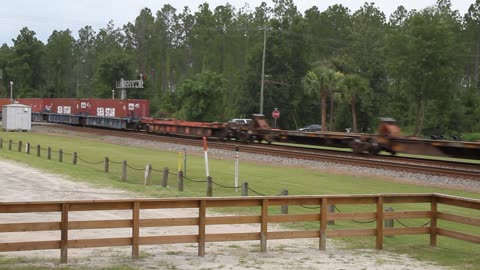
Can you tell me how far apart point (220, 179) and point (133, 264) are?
470 inches

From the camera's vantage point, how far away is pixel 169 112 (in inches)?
3105

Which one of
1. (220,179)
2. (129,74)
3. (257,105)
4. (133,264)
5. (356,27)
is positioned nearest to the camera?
(133,264)

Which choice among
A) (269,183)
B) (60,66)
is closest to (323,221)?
(269,183)

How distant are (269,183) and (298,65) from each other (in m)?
62.8

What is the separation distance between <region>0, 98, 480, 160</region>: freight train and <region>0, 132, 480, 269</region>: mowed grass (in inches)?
129

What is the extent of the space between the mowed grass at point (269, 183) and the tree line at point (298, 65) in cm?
2983

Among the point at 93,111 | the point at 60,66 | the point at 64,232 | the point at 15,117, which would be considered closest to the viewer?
the point at 64,232

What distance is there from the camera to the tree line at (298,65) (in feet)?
195

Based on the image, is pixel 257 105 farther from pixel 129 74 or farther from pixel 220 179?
pixel 220 179

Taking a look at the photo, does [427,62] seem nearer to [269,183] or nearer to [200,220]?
[269,183]

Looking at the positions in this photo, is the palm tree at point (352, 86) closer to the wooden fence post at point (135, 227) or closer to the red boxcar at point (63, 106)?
the red boxcar at point (63, 106)

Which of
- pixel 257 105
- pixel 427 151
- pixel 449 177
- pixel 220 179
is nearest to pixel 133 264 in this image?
pixel 220 179

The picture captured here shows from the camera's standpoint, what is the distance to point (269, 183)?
1977cm

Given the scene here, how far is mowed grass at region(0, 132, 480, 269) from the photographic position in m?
11.2
